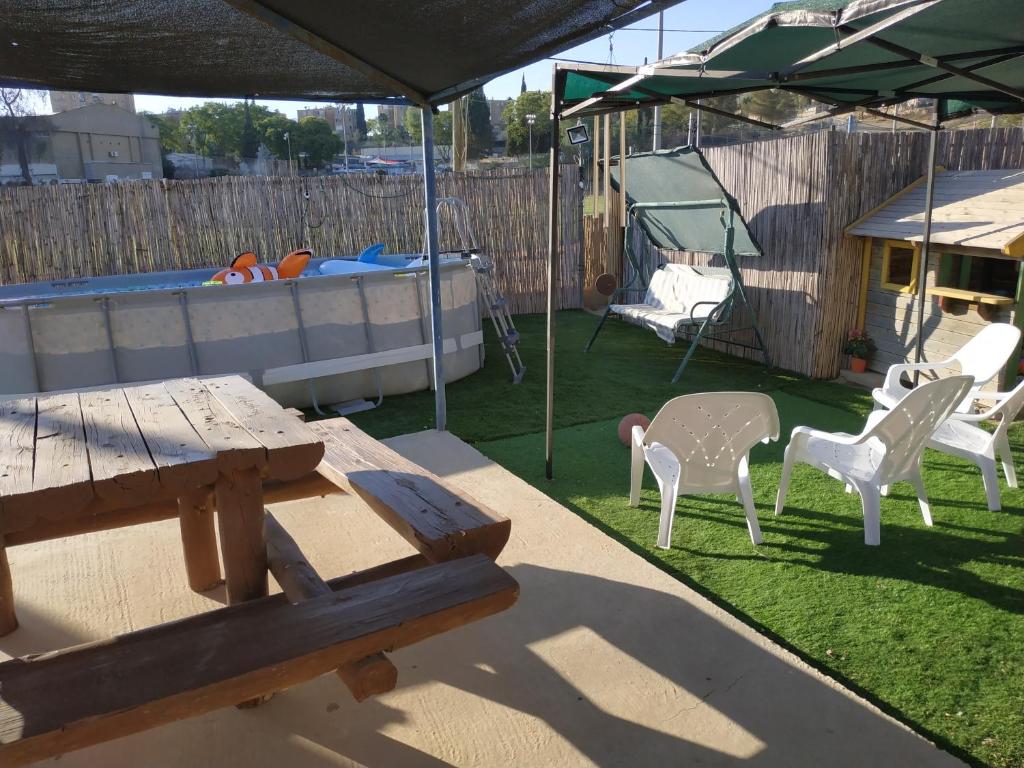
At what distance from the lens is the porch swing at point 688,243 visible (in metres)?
7.23

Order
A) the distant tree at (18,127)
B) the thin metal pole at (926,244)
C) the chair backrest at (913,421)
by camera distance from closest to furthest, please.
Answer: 1. the chair backrest at (913,421)
2. the thin metal pole at (926,244)
3. the distant tree at (18,127)

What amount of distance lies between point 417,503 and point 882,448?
2682 mm

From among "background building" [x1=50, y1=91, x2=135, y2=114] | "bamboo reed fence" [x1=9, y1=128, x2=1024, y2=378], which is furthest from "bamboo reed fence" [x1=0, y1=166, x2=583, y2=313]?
"background building" [x1=50, y1=91, x2=135, y2=114]

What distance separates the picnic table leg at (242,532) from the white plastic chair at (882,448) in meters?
2.80

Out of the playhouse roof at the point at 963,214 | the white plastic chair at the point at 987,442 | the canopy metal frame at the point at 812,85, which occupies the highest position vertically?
the canopy metal frame at the point at 812,85

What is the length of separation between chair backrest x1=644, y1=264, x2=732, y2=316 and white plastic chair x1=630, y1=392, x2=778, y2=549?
3.65m

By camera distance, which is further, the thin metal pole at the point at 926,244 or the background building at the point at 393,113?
the background building at the point at 393,113

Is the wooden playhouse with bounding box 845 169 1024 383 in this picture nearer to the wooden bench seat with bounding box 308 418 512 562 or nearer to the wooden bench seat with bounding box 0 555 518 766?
the wooden bench seat with bounding box 308 418 512 562

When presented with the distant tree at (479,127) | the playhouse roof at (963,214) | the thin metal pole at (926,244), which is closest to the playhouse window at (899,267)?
the thin metal pole at (926,244)

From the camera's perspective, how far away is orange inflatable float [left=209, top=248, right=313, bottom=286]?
7.00 metres

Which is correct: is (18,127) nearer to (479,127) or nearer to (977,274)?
(479,127)

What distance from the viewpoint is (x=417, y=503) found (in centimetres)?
264

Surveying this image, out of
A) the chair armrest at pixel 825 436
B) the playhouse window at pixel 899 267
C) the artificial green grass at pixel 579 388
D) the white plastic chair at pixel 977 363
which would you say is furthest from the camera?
the playhouse window at pixel 899 267

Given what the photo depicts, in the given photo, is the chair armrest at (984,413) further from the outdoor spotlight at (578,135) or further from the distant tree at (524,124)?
the distant tree at (524,124)
